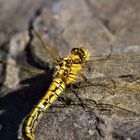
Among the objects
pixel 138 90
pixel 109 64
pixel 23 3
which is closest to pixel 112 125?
pixel 138 90

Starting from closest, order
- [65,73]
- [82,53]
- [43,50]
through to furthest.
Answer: [65,73], [82,53], [43,50]

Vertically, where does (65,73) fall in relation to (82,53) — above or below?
below

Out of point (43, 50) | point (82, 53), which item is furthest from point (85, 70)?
point (43, 50)

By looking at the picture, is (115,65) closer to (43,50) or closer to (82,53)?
(82,53)

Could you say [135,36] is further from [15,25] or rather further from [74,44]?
[15,25]

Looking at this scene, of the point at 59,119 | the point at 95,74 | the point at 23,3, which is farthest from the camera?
the point at 23,3

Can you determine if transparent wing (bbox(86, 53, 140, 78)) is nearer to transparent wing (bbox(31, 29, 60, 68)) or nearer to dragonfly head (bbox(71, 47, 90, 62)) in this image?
dragonfly head (bbox(71, 47, 90, 62))

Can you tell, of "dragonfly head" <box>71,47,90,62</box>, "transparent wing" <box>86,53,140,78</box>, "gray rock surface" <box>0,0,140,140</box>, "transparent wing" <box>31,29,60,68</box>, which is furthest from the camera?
"transparent wing" <box>31,29,60,68</box>

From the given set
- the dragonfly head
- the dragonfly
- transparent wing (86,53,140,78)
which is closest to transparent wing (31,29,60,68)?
the dragonfly
